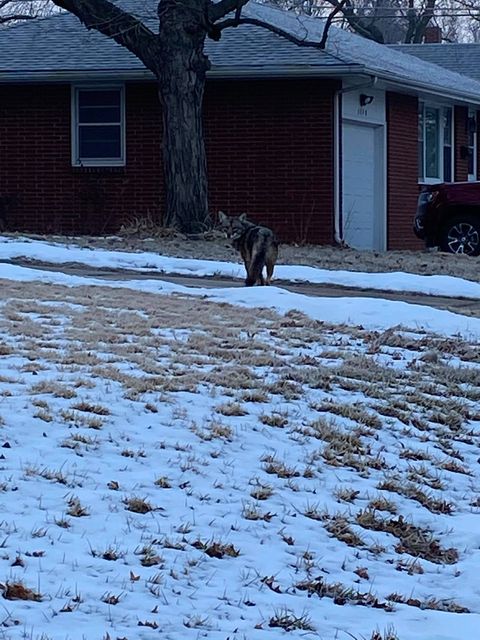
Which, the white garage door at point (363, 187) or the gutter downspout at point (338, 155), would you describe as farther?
the white garage door at point (363, 187)

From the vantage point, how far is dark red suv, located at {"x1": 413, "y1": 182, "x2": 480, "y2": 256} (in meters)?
21.0

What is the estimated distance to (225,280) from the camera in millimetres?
15789

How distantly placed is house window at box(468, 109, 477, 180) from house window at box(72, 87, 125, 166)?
367 inches

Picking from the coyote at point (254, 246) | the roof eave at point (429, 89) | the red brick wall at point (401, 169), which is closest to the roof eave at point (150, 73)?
the roof eave at point (429, 89)

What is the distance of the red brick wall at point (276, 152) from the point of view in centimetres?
2330

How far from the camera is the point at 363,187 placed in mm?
25109

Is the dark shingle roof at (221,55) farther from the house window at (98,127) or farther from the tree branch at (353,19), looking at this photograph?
the tree branch at (353,19)

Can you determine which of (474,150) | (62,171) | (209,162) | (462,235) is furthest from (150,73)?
(474,150)

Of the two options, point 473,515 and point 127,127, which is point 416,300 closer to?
point 473,515

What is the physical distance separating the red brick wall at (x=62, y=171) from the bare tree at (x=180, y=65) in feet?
10.1

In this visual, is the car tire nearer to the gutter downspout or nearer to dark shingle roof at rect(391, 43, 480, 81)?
the gutter downspout

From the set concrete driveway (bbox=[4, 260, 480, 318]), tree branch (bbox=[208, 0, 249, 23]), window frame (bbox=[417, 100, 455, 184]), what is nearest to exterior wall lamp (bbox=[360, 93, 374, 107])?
window frame (bbox=[417, 100, 455, 184])

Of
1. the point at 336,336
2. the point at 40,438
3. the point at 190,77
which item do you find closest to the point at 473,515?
the point at 40,438

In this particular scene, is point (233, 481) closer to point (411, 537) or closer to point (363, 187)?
point (411, 537)
